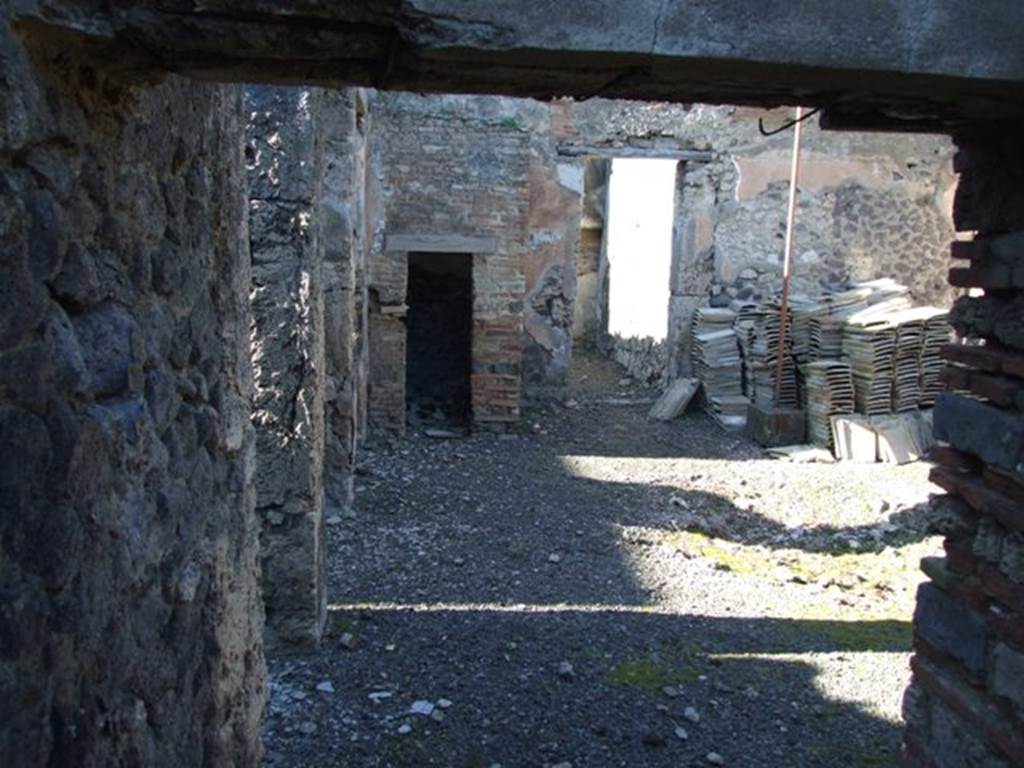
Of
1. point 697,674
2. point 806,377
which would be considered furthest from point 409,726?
point 806,377

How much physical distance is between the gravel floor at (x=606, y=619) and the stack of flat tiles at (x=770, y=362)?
1.76 m

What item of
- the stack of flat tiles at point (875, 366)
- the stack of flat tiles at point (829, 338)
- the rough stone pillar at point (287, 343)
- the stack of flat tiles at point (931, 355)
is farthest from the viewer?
the stack of flat tiles at point (829, 338)

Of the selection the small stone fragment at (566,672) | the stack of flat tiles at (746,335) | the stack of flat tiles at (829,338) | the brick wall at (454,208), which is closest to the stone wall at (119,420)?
the small stone fragment at (566,672)

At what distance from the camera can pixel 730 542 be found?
6730mm

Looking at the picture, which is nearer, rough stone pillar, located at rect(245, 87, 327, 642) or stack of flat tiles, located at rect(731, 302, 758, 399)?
rough stone pillar, located at rect(245, 87, 327, 642)

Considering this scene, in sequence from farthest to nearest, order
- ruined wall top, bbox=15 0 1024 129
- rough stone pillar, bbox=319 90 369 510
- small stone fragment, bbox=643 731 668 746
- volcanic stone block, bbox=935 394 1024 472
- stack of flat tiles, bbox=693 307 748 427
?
1. stack of flat tiles, bbox=693 307 748 427
2. rough stone pillar, bbox=319 90 369 510
3. small stone fragment, bbox=643 731 668 746
4. volcanic stone block, bbox=935 394 1024 472
5. ruined wall top, bbox=15 0 1024 129

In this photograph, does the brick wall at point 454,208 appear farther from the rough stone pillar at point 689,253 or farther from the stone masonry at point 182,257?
the stone masonry at point 182,257

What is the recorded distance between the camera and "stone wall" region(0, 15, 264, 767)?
4.35ft

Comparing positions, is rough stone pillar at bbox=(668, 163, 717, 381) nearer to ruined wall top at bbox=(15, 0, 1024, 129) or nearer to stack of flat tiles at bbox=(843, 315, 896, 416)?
stack of flat tiles at bbox=(843, 315, 896, 416)

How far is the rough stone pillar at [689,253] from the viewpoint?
11273 millimetres

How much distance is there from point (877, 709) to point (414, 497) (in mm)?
3966

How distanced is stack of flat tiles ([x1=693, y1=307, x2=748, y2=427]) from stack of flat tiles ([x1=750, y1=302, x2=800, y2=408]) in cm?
31

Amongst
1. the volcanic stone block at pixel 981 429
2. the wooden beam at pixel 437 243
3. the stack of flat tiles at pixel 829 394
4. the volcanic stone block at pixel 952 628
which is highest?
the wooden beam at pixel 437 243

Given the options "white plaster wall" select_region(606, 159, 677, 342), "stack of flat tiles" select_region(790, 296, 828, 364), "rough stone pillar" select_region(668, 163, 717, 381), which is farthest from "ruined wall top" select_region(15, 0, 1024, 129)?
"white plaster wall" select_region(606, 159, 677, 342)
